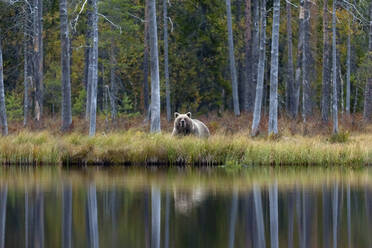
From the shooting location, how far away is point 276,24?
80.3 ft

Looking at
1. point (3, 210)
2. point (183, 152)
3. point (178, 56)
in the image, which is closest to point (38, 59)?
point (178, 56)

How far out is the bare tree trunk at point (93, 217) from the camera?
10354 mm

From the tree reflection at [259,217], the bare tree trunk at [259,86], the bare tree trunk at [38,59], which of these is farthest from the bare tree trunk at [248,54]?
the tree reflection at [259,217]

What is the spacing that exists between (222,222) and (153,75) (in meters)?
13.4

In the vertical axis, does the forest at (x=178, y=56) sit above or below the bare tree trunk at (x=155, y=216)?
above

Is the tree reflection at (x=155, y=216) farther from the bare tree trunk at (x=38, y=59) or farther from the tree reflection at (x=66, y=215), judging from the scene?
the bare tree trunk at (x=38, y=59)

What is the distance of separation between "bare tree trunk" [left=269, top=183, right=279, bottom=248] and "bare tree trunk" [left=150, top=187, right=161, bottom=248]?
5.55 feet

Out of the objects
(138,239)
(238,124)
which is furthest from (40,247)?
(238,124)

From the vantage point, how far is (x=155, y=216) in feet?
40.8

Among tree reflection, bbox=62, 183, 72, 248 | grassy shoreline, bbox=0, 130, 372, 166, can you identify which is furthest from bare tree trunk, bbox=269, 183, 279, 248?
grassy shoreline, bbox=0, 130, 372, 166

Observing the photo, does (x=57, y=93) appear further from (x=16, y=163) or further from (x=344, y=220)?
(x=344, y=220)

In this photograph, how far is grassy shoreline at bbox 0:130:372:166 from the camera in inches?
798

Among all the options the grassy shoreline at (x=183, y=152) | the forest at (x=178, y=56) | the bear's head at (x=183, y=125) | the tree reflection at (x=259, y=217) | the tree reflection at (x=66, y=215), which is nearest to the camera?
the tree reflection at (x=259, y=217)

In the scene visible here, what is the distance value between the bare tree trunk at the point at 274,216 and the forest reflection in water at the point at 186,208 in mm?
17
